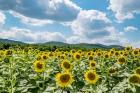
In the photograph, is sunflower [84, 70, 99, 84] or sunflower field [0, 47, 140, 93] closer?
sunflower field [0, 47, 140, 93]

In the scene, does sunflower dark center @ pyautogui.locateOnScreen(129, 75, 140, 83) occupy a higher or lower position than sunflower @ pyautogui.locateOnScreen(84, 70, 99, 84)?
higher

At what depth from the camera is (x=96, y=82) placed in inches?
333

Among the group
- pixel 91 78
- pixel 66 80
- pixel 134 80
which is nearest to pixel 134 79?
pixel 134 80

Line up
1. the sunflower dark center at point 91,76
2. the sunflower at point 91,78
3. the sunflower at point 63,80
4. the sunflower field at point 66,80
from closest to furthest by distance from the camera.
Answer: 1. the sunflower field at point 66,80
2. the sunflower at point 63,80
3. the sunflower at point 91,78
4. the sunflower dark center at point 91,76

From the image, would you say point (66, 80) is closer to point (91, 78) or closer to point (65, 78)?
point (65, 78)

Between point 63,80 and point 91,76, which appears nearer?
point 63,80

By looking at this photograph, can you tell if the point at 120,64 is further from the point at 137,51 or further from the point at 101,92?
the point at 101,92

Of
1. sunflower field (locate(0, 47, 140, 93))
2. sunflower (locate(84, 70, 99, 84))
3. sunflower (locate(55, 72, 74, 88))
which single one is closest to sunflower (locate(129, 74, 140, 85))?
sunflower field (locate(0, 47, 140, 93))

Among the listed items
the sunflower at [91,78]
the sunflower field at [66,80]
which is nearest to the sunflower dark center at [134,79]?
the sunflower field at [66,80]

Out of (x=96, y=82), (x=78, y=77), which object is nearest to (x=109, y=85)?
(x=96, y=82)

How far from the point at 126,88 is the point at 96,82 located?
58.6 inches

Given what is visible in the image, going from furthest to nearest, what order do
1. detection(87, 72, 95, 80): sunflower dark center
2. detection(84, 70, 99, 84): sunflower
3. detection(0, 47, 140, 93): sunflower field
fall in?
detection(87, 72, 95, 80): sunflower dark center
detection(84, 70, 99, 84): sunflower
detection(0, 47, 140, 93): sunflower field

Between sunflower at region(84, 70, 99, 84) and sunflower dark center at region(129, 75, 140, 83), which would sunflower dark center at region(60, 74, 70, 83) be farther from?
sunflower dark center at region(129, 75, 140, 83)

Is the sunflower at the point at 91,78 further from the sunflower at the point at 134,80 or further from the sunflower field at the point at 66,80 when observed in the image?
the sunflower at the point at 134,80
